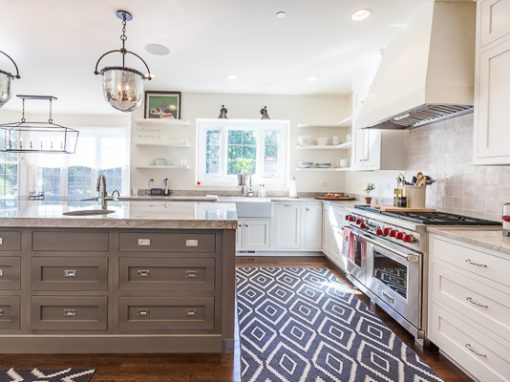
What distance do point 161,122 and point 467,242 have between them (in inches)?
175

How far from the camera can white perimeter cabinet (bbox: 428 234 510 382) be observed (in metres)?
1.58

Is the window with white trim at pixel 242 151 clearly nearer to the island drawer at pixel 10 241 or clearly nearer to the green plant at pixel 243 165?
the green plant at pixel 243 165

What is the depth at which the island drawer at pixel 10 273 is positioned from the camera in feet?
6.57

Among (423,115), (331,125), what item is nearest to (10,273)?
(423,115)

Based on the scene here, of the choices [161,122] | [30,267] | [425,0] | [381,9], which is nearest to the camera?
[30,267]

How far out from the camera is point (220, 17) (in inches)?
112

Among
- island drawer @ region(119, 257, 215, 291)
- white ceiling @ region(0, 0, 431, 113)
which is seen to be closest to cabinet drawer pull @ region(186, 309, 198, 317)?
island drawer @ region(119, 257, 215, 291)

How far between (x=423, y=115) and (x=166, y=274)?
2.51 meters

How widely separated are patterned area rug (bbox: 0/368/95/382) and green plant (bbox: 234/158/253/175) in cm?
396

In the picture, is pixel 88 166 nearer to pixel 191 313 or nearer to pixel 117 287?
pixel 117 287

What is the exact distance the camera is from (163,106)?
5.20 metres

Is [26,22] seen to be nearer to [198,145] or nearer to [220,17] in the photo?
[220,17]

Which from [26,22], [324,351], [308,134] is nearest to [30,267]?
[324,351]

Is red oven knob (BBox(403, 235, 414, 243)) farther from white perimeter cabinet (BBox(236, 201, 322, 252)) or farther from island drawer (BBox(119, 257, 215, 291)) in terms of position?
white perimeter cabinet (BBox(236, 201, 322, 252))
